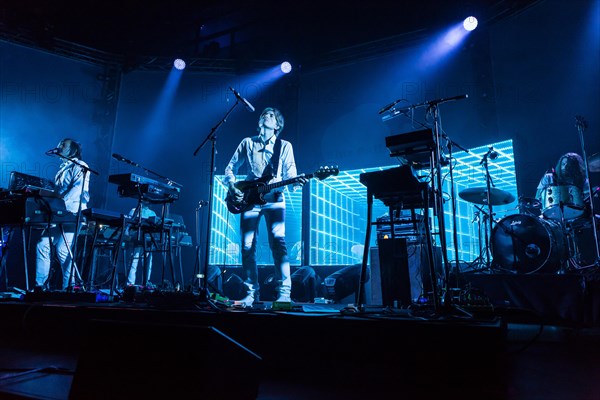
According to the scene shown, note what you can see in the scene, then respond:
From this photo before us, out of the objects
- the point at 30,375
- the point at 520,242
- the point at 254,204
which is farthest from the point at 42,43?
the point at 520,242

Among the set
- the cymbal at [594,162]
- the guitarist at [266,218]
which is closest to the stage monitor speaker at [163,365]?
the guitarist at [266,218]

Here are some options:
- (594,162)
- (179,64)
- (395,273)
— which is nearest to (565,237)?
(594,162)

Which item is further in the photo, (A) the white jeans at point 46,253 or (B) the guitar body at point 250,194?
(A) the white jeans at point 46,253

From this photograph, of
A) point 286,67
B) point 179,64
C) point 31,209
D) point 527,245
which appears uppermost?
point 179,64

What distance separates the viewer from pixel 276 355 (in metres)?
2.15

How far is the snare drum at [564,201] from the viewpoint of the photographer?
4.85 metres

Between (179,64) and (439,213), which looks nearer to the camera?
(439,213)

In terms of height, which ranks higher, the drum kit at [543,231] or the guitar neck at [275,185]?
the guitar neck at [275,185]

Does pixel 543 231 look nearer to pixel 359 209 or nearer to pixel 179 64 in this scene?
pixel 359 209

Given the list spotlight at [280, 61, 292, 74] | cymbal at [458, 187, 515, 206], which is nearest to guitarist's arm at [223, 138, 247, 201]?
cymbal at [458, 187, 515, 206]

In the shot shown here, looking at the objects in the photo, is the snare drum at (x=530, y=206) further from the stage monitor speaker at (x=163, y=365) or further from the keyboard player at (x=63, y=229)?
the keyboard player at (x=63, y=229)

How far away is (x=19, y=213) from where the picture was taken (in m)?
4.21

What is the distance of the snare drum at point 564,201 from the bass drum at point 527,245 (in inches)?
10.6

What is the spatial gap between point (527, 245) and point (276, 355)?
156 inches
